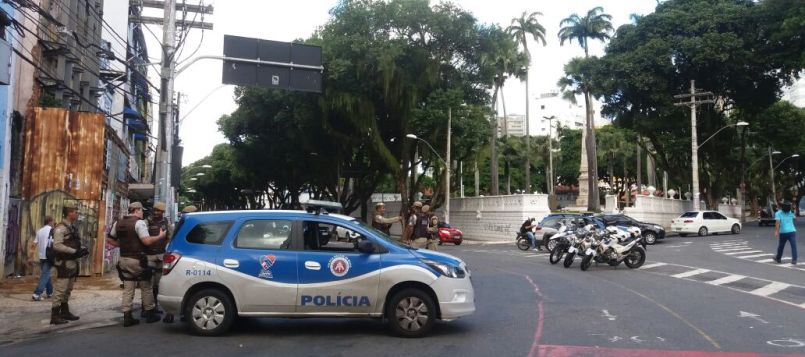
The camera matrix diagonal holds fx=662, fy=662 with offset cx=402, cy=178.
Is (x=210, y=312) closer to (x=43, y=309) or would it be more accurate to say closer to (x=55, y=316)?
(x=55, y=316)

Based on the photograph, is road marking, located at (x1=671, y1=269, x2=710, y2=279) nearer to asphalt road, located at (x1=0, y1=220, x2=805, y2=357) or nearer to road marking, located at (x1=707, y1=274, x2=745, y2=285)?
road marking, located at (x1=707, y1=274, x2=745, y2=285)

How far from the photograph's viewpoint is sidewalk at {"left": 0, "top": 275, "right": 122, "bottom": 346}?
360 inches

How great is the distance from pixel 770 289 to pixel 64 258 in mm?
12610

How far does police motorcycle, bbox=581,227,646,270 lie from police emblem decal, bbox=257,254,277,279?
11092mm

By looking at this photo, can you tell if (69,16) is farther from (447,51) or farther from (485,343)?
(447,51)

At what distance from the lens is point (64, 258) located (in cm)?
916

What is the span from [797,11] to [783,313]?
31.4 m

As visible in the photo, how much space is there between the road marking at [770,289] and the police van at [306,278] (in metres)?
7.18

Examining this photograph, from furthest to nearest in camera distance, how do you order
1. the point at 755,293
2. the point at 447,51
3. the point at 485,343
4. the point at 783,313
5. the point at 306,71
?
the point at 447,51 < the point at 306,71 < the point at 755,293 < the point at 783,313 < the point at 485,343

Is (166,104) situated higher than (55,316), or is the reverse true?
(166,104)

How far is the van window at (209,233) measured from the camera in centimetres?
845

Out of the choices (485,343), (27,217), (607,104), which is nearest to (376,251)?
(485,343)

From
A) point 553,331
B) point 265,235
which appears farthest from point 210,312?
point 553,331

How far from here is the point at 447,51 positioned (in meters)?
38.5
